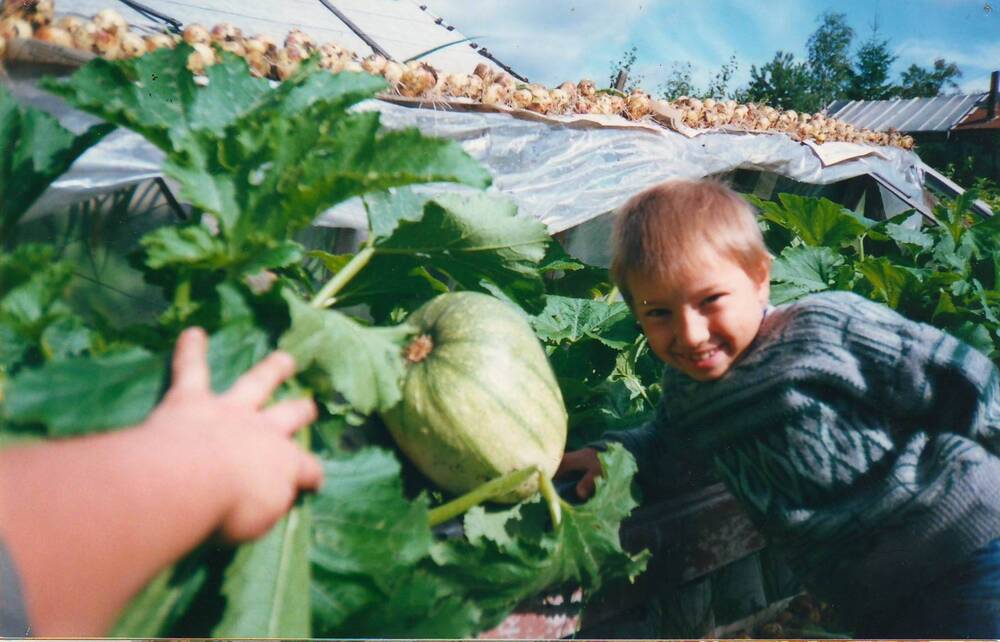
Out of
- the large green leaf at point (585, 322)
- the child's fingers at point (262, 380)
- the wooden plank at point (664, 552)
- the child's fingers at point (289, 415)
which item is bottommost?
the wooden plank at point (664, 552)

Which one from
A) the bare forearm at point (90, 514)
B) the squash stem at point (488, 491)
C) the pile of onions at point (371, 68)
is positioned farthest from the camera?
the pile of onions at point (371, 68)

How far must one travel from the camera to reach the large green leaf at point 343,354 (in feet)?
3.28

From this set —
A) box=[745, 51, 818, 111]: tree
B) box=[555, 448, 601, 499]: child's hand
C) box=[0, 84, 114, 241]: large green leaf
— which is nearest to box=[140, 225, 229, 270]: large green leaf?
box=[0, 84, 114, 241]: large green leaf

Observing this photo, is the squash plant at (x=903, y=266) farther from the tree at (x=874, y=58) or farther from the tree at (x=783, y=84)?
the tree at (x=874, y=58)

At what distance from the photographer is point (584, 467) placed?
1556 millimetres

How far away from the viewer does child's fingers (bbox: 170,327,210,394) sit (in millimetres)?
891

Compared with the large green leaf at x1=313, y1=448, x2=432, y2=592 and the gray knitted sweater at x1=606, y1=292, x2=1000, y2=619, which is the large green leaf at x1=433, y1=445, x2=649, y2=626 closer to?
the large green leaf at x1=313, y1=448, x2=432, y2=592

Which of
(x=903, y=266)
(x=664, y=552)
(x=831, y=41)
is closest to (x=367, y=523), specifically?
(x=664, y=552)

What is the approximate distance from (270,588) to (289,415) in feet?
0.70

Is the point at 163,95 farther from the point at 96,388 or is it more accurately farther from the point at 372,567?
the point at 372,567

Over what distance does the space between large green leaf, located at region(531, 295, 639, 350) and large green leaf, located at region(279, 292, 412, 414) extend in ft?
3.05

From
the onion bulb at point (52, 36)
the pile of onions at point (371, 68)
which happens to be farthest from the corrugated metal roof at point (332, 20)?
the onion bulb at point (52, 36)

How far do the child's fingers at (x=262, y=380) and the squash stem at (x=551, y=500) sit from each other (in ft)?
1.73

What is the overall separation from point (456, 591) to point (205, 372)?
54 centimetres
